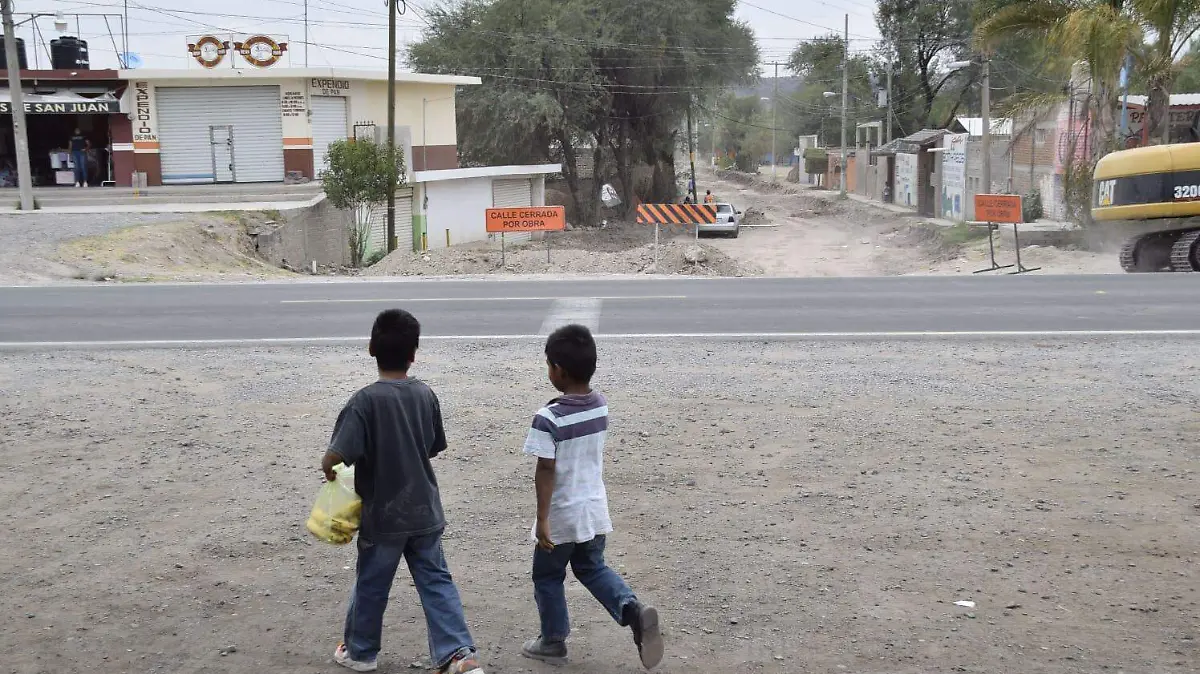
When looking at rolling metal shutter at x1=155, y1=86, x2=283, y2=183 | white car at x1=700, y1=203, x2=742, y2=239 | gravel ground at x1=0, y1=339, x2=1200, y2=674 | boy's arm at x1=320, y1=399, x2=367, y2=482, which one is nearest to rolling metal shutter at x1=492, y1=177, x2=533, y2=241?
white car at x1=700, y1=203, x2=742, y2=239

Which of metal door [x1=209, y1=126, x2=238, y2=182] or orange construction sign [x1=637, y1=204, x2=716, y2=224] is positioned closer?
orange construction sign [x1=637, y1=204, x2=716, y2=224]

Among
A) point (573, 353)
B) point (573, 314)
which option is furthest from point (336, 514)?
point (573, 314)

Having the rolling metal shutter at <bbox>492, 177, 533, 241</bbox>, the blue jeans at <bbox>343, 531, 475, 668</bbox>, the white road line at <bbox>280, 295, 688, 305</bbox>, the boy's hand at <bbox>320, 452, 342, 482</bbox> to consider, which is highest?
the rolling metal shutter at <bbox>492, 177, 533, 241</bbox>

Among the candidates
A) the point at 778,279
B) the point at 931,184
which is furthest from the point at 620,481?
the point at 931,184

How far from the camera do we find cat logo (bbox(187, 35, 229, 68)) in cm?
3956

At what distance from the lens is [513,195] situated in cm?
4931

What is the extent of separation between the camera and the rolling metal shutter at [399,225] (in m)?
39.5

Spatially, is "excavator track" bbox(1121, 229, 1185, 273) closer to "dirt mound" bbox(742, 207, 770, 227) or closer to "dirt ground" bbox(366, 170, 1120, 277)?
"dirt ground" bbox(366, 170, 1120, 277)

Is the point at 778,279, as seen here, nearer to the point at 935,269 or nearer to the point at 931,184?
the point at 935,269

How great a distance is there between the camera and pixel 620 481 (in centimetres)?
731

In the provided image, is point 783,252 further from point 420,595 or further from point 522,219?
point 420,595

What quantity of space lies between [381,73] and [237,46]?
195 inches

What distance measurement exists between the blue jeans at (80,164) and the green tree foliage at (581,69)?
55.4 feet

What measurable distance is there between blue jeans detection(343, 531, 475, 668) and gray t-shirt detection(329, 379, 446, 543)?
69mm
